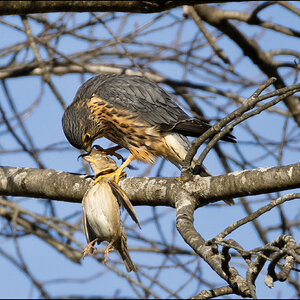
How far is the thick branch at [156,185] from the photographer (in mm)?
2686

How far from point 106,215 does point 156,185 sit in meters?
0.39

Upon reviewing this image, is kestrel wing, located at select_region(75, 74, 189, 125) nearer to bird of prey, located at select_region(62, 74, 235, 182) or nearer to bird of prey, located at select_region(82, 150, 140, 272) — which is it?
bird of prey, located at select_region(62, 74, 235, 182)

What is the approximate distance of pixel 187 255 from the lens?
201 inches

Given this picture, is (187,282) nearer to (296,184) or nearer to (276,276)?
(296,184)

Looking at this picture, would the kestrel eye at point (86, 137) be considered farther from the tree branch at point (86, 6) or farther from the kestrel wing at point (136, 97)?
the tree branch at point (86, 6)

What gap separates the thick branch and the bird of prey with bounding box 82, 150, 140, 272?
0.23 metres

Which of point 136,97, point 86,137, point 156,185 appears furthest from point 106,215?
point 136,97

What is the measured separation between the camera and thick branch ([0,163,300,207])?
2.69 m

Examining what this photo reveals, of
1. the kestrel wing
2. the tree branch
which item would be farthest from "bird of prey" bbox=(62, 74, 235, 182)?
the tree branch

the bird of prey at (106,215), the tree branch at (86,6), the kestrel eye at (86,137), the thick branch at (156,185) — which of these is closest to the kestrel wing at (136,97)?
the kestrel eye at (86,137)

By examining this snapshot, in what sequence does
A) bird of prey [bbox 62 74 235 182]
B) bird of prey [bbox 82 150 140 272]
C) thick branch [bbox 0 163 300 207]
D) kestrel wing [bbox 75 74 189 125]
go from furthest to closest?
1. kestrel wing [bbox 75 74 189 125]
2. bird of prey [bbox 62 74 235 182]
3. bird of prey [bbox 82 150 140 272]
4. thick branch [bbox 0 163 300 207]

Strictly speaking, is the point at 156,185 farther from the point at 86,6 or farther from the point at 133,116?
the point at 133,116

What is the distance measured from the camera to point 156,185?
3.21 m

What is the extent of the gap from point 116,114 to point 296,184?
214 centimetres
